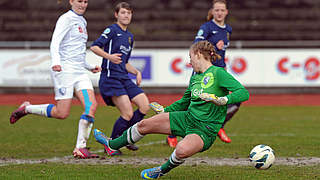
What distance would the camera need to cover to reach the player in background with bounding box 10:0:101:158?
23.7 feet

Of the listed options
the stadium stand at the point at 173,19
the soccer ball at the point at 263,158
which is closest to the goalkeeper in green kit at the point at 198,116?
the soccer ball at the point at 263,158

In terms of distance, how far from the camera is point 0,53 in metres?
19.6

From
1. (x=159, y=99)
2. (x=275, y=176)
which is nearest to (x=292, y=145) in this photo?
(x=275, y=176)

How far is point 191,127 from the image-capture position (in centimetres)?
547

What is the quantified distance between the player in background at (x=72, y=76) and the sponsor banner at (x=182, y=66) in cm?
1184

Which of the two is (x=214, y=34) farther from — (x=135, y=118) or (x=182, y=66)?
(x=182, y=66)

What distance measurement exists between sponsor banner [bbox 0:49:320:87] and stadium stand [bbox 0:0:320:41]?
3324 mm

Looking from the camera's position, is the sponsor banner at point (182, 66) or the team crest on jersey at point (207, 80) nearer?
the team crest on jersey at point (207, 80)

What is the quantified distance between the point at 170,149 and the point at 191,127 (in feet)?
8.62

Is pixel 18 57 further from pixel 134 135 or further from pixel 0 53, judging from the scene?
pixel 134 135

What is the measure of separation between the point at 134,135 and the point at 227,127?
579 cm

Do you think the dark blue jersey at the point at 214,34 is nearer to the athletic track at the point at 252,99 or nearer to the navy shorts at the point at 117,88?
the navy shorts at the point at 117,88

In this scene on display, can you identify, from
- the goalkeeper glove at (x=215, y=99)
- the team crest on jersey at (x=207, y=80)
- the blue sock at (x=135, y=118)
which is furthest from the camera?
the blue sock at (x=135, y=118)

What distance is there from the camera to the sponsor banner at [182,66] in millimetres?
19281
